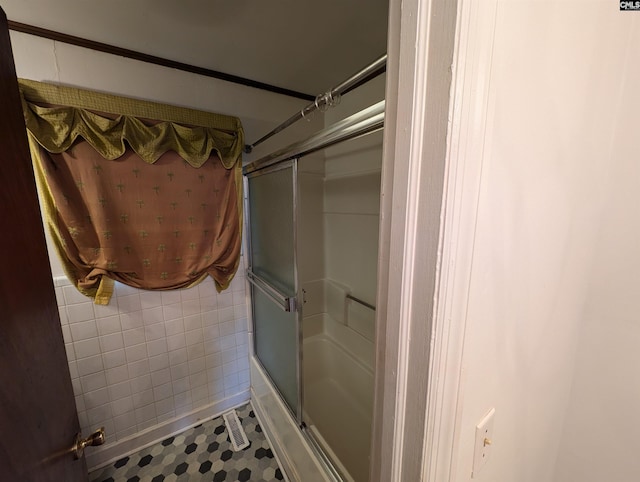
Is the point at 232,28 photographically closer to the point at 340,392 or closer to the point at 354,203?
the point at 354,203

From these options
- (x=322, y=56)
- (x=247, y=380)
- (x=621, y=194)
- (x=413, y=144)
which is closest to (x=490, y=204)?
(x=413, y=144)

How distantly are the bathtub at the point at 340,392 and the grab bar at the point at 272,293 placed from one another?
619mm

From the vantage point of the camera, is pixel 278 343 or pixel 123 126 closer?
pixel 123 126

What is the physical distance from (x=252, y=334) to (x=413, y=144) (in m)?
1.83

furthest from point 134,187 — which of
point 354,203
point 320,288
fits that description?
point 320,288

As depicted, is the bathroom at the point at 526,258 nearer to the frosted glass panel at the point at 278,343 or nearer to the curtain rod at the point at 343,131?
the curtain rod at the point at 343,131

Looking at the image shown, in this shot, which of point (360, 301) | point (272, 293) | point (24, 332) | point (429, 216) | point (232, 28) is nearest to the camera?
point (429, 216)

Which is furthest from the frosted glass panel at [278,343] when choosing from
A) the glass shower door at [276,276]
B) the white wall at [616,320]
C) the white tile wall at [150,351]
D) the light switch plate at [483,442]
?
the white wall at [616,320]

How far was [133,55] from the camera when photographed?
4.25 feet

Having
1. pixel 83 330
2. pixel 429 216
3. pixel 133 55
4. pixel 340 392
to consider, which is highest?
pixel 133 55

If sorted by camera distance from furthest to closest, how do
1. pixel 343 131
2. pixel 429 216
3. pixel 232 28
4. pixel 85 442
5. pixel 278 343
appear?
pixel 278 343
pixel 232 28
pixel 343 131
pixel 85 442
pixel 429 216

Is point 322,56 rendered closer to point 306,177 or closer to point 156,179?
point 306,177

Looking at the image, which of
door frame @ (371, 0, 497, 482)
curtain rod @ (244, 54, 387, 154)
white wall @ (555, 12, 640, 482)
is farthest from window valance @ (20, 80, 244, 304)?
white wall @ (555, 12, 640, 482)

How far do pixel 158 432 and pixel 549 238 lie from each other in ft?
7.39
